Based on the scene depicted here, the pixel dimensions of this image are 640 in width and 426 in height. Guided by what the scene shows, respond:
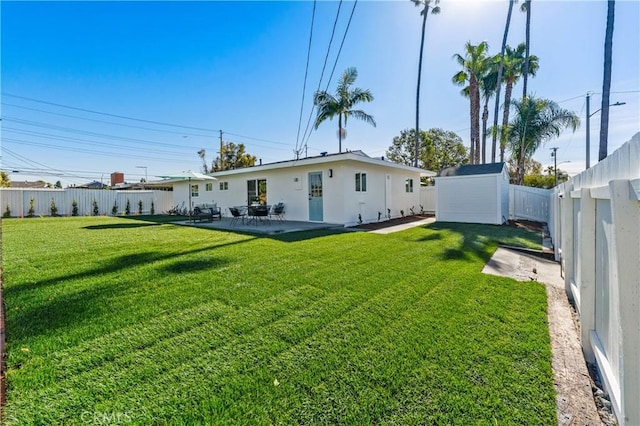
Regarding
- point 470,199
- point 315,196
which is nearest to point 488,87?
point 470,199

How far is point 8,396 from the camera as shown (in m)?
1.84

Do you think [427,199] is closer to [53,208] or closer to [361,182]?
[361,182]

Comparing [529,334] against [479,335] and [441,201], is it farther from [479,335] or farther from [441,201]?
[441,201]

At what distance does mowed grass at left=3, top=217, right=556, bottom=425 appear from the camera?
1789 millimetres

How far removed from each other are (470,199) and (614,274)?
1201 cm

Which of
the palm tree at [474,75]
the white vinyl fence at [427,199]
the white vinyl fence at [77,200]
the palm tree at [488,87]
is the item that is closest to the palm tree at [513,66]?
the palm tree at [488,87]

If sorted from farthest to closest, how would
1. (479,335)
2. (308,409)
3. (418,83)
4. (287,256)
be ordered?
(418,83) → (287,256) → (479,335) → (308,409)

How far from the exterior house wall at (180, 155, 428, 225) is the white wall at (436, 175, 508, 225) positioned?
2.55m

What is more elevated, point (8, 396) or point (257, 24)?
point (257, 24)

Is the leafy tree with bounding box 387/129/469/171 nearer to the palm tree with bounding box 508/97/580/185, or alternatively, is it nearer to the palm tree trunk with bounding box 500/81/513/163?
the palm tree trunk with bounding box 500/81/513/163

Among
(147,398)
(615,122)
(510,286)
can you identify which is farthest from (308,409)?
(615,122)

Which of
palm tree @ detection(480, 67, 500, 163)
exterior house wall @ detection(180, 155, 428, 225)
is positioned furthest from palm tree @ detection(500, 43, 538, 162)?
exterior house wall @ detection(180, 155, 428, 225)

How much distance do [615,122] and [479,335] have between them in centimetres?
2207

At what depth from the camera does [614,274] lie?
174 centimetres
